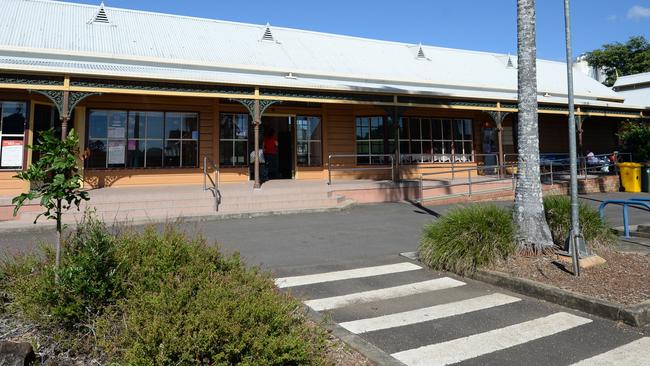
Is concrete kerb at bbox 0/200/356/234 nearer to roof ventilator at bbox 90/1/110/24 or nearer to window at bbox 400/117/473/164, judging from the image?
window at bbox 400/117/473/164

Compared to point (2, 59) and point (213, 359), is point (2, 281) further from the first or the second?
point (2, 59)

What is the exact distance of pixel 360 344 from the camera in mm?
3877

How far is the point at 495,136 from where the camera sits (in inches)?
865

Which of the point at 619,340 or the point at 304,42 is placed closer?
the point at 619,340

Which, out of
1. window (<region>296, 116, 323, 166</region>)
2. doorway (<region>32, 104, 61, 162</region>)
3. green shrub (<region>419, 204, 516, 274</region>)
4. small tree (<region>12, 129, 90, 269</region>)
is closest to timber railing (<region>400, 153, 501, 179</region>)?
window (<region>296, 116, 323, 166</region>)

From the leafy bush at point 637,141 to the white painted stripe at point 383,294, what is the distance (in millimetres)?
17384

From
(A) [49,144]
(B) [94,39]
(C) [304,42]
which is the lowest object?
(A) [49,144]

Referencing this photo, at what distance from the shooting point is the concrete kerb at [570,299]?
14.8ft

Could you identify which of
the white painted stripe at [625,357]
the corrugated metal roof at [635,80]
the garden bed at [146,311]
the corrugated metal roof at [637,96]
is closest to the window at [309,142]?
the garden bed at [146,311]

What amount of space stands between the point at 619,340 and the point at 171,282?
4.43 meters

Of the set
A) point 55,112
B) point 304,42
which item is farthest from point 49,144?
point 304,42

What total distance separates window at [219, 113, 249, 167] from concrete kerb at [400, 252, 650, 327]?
11.9m

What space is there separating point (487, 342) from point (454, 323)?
536 mm

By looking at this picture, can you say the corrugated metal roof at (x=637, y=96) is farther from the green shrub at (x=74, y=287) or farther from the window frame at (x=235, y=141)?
the green shrub at (x=74, y=287)
